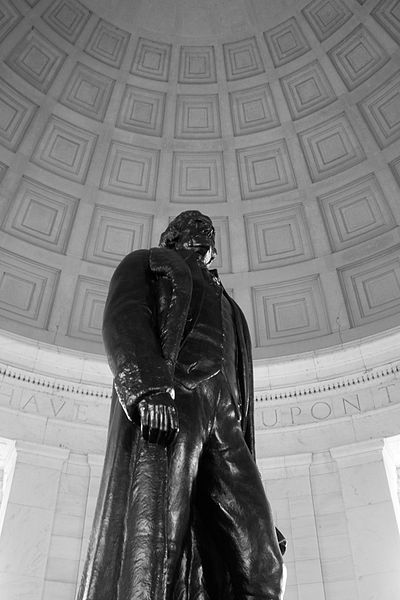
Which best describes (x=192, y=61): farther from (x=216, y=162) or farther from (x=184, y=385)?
(x=184, y=385)

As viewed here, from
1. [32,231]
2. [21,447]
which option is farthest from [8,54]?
[21,447]

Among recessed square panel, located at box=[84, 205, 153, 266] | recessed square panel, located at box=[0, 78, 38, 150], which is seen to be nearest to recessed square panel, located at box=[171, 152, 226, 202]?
recessed square panel, located at box=[84, 205, 153, 266]

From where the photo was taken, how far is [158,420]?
2.61 metres

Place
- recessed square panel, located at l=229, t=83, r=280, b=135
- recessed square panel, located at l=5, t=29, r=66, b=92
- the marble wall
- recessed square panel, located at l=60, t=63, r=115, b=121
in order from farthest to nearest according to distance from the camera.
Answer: recessed square panel, located at l=229, t=83, r=280, b=135 → recessed square panel, located at l=60, t=63, r=115, b=121 → recessed square panel, located at l=5, t=29, r=66, b=92 → the marble wall

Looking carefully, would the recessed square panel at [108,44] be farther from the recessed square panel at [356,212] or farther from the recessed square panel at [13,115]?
the recessed square panel at [356,212]

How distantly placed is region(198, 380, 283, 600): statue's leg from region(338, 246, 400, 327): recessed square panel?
8854mm

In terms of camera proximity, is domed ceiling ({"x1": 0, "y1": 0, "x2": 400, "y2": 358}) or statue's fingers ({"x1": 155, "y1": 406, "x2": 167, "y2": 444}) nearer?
statue's fingers ({"x1": 155, "y1": 406, "x2": 167, "y2": 444})

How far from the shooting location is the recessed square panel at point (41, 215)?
40.5 ft

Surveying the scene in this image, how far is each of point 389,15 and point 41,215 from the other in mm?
7711

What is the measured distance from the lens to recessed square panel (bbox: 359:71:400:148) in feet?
39.9

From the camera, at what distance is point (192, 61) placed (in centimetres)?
1365

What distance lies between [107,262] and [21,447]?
14.2 feet

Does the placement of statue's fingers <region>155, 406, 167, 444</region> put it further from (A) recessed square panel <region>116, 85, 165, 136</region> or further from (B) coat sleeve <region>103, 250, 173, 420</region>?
(A) recessed square panel <region>116, 85, 165, 136</region>

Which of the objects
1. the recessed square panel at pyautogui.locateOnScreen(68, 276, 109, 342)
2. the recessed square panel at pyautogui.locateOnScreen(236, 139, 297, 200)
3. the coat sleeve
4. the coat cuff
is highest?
the recessed square panel at pyautogui.locateOnScreen(236, 139, 297, 200)
